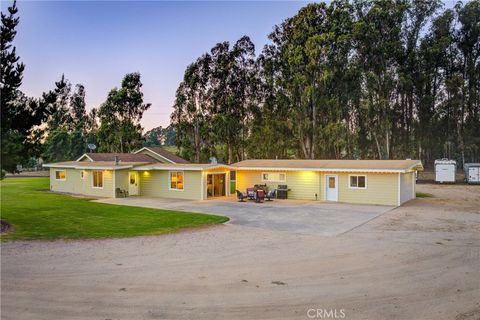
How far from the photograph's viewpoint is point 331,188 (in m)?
22.3

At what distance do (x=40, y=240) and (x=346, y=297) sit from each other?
9.30 meters

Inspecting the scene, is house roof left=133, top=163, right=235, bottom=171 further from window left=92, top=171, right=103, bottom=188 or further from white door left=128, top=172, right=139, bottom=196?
window left=92, top=171, right=103, bottom=188

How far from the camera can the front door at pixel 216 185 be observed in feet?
80.1

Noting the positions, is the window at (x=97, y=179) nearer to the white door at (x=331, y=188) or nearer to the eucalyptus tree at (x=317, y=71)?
the white door at (x=331, y=188)

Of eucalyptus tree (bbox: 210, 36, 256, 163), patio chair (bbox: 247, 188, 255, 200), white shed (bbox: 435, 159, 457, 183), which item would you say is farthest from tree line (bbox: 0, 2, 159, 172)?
white shed (bbox: 435, 159, 457, 183)

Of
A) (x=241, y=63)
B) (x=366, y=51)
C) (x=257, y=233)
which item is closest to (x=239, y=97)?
(x=241, y=63)

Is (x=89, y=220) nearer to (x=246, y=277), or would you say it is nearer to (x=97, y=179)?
(x=246, y=277)

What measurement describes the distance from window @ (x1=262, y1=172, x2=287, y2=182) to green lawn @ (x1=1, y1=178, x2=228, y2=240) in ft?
29.3

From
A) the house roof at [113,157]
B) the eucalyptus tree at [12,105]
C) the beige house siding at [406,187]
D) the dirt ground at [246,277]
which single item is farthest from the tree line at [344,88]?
the eucalyptus tree at [12,105]

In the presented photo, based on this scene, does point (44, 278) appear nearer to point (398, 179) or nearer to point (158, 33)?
point (398, 179)

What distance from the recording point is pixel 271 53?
4181 centimetres

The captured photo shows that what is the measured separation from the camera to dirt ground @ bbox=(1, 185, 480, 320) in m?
A: 5.82

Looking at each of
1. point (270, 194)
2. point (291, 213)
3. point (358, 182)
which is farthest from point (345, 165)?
point (291, 213)

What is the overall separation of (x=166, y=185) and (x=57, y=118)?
169 feet
